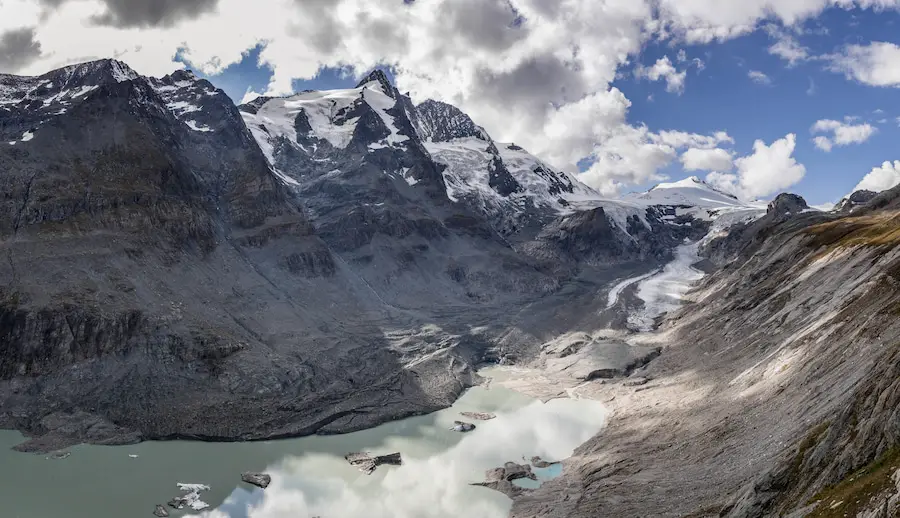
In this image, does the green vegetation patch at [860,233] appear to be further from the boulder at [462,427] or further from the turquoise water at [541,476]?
the boulder at [462,427]

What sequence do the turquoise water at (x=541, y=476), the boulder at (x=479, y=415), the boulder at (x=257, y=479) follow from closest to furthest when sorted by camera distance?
the turquoise water at (x=541, y=476)
the boulder at (x=257, y=479)
the boulder at (x=479, y=415)

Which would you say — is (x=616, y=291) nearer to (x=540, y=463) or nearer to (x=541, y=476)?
(x=540, y=463)

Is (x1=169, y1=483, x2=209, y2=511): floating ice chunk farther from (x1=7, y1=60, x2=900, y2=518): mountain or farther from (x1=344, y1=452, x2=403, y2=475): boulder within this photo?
(x1=344, y1=452, x2=403, y2=475): boulder

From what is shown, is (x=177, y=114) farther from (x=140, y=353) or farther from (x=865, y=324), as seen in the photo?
(x=865, y=324)

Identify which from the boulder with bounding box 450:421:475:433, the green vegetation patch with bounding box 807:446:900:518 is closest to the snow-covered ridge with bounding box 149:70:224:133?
the boulder with bounding box 450:421:475:433

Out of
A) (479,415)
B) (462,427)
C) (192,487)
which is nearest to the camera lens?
(192,487)

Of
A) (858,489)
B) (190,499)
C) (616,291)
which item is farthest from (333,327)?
(616,291)

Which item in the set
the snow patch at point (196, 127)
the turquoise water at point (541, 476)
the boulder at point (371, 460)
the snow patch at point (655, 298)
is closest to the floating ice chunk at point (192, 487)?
the boulder at point (371, 460)
